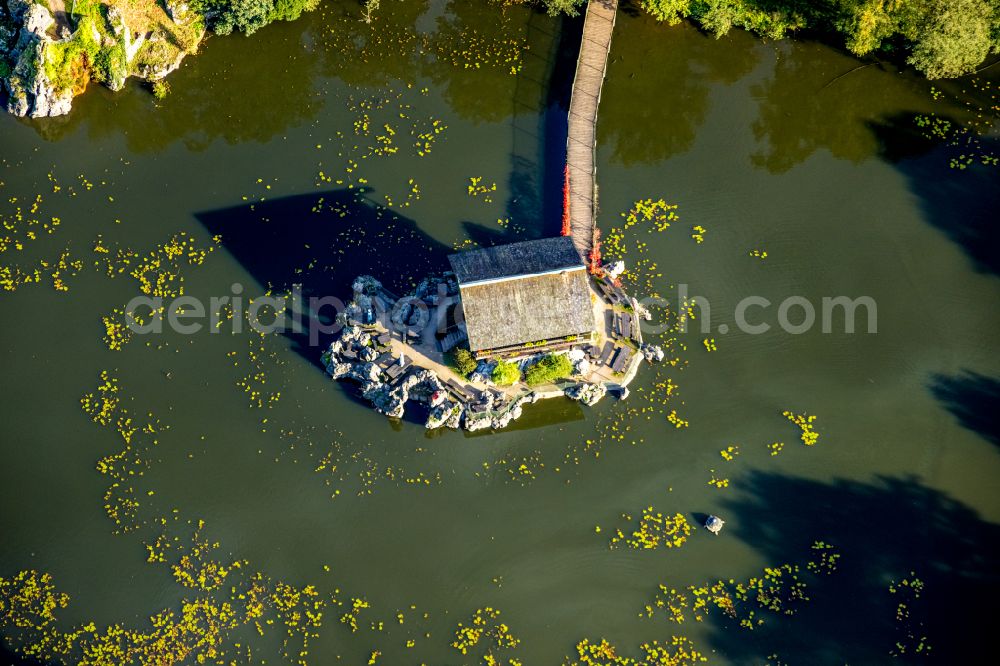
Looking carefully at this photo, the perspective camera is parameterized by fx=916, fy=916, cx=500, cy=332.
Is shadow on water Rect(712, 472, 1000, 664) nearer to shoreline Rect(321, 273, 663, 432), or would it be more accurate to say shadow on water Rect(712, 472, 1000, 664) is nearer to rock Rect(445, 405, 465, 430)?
shoreline Rect(321, 273, 663, 432)

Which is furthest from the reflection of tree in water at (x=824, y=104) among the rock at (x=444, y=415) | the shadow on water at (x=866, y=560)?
the rock at (x=444, y=415)

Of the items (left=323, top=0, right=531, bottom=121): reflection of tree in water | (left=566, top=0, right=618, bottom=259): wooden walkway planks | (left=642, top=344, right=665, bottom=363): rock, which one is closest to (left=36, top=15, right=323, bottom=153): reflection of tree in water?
(left=323, top=0, right=531, bottom=121): reflection of tree in water

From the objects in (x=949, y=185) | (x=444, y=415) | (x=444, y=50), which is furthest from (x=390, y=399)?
(x=949, y=185)

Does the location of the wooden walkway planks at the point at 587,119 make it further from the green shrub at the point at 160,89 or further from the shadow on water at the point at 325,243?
the green shrub at the point at 160,89

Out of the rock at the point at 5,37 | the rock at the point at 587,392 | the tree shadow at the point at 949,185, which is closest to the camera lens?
the rock at the point at 587,392

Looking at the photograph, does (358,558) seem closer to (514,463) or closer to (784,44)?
(514,463)

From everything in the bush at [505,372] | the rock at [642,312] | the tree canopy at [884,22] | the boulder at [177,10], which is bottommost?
the bush at [505,372]
